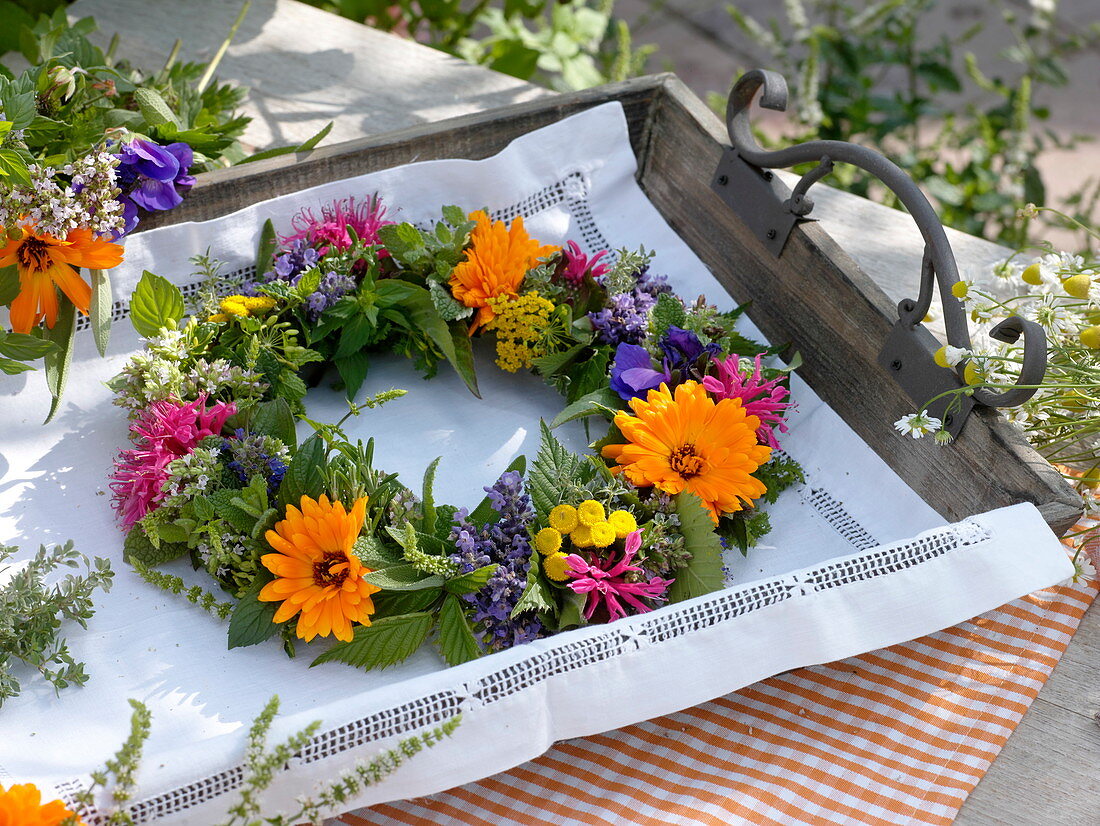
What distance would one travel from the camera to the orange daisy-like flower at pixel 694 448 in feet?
3.06

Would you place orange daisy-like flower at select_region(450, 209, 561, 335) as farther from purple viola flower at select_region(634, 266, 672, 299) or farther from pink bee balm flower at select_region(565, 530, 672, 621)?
pink bee balm flower at select_region(565, 530, 672, 621)

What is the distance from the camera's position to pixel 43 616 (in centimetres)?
83

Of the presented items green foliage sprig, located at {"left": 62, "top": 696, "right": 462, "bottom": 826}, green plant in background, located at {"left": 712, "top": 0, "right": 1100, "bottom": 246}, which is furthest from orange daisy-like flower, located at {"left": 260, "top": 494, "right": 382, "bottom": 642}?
green plant in background, located at {"left": 712, "top": 0, "right": 1100, "bottom": 246}

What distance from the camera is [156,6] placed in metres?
1.71

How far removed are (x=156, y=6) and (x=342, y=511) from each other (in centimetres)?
123

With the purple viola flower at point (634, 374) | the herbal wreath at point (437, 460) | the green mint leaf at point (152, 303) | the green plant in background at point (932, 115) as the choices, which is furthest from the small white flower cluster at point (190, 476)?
the green plant in background at point (932, 115)

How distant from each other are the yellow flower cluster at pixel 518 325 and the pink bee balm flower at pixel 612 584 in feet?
1.01

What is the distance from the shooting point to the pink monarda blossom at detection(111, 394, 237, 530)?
0.92 metres

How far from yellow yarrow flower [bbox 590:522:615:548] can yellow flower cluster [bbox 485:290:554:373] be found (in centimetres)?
30

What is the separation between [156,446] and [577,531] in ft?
1.26

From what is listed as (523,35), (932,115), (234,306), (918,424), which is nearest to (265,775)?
(234,306)

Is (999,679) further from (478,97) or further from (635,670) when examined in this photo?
(478,97)

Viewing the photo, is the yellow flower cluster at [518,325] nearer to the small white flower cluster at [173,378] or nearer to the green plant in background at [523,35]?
the small white flower cluster at [173,378]

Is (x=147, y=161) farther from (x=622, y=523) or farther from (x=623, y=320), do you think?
(x=622, y=523)
